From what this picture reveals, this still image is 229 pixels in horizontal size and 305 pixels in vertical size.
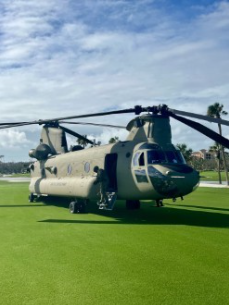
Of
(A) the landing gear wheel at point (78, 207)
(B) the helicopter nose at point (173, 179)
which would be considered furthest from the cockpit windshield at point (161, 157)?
(A) the landing gear wheel at point (78, 207)

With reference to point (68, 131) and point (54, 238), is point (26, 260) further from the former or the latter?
point (68, 131)

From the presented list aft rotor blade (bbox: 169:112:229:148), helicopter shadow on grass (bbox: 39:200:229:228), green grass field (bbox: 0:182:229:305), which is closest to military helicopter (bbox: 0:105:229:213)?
aft rotor blade (bbox: 169:112:229:148)

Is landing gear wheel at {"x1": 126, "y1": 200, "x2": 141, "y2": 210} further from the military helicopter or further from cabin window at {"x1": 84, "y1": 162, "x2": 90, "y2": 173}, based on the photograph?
cabin window at {"x1": 84, "y1": 162, "x2": 90, "y2": 173}

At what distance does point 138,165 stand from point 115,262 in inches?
275

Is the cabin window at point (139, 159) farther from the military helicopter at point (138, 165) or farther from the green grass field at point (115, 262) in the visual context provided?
the green grass field at point (115, 262)

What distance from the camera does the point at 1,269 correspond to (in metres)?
7.29

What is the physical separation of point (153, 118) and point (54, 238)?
7377 mm

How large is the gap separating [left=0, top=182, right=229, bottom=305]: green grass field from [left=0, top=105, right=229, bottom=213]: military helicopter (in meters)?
Result: 1.64

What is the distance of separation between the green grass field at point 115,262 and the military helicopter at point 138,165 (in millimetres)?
1637

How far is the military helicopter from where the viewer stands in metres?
13.2

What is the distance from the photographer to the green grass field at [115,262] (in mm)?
5742

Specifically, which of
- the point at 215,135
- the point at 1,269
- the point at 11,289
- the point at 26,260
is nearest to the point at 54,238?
the point at 26,260

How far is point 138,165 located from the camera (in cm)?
1434

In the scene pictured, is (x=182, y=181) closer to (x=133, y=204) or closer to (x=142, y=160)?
(x=142, y=160)
